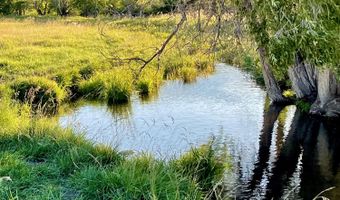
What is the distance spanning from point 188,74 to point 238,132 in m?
8.15

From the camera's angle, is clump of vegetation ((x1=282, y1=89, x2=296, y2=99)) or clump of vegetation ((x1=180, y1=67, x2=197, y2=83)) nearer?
clump of vegetation ((x1=282, y1=89, x2=296, y2=99))

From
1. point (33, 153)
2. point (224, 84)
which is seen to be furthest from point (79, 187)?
point (224, 84)

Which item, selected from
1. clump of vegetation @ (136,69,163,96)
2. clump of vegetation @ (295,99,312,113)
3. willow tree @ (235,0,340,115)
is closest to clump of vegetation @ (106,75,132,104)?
clump of vegetation @ (136,69,163,96)

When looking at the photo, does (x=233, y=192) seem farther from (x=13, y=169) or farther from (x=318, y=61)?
(x=13, y=169)

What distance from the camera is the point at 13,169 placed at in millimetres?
8250

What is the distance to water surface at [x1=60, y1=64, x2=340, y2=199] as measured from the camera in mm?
10742

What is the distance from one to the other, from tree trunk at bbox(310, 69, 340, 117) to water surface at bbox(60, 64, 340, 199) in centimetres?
59

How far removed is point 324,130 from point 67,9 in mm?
39771

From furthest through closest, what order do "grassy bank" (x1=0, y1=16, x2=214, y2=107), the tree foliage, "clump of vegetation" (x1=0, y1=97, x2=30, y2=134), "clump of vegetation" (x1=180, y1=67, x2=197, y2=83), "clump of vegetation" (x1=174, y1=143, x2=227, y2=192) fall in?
"clump of vegetation" (x1=180, y1=67, x2=197, y2=83)
"grassy bank" (x1=0, y1=16, x2=214, y2=107)
"clump of vegetation" (x1=0, y1=97, x2=30, y2=134)
"clump of vegetation" (x1=174, y1=143, x2=227, y2=192)
the tree foliage

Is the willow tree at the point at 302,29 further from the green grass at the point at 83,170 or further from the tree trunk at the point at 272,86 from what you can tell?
the tree trunk at the point at 272,86

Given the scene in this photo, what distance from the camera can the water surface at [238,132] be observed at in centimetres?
1074

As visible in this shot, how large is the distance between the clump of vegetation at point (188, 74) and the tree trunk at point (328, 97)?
245 inches

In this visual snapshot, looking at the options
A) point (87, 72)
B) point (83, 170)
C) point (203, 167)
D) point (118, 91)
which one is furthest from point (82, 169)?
point (87, 72)

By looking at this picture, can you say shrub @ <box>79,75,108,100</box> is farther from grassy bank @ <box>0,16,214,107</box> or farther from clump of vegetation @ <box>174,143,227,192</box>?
clump of vegetation @ <box>174,143,227,192</box>
